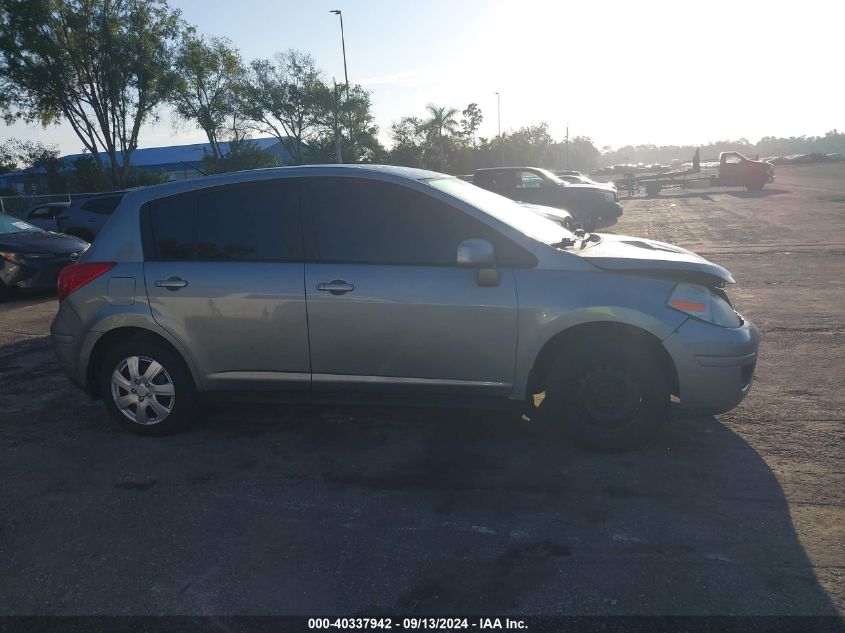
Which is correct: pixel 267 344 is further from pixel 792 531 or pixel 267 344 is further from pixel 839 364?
pixel 839 364

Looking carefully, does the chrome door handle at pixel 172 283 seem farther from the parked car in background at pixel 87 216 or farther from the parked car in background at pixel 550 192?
the parked car in background at pixel 550 192

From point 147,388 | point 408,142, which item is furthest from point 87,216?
point 408,142

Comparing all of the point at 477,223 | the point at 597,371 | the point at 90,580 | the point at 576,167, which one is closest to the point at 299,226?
the point at 477,223

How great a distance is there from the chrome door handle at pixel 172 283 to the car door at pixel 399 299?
0.90 meters

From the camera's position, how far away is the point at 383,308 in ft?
15.1

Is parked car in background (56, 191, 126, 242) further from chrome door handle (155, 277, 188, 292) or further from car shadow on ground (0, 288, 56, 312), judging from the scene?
chrome door handle (155, 277, 188, 292)

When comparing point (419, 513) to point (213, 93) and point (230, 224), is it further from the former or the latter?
point (213, 93)

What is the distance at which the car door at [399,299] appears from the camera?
4520mm

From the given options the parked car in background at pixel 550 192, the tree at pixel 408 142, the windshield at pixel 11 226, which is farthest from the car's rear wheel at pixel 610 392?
the tree at pixel 408 142

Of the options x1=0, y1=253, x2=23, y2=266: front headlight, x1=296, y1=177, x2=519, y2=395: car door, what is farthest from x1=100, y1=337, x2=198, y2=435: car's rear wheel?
x1=0, y1=253, x2=23, y2=266: front headlight

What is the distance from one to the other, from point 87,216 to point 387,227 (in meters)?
14.4

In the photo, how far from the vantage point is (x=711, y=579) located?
314 centimetres

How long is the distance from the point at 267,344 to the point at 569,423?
6.70 ft

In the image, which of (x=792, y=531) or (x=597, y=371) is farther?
(x=597, y=371)
